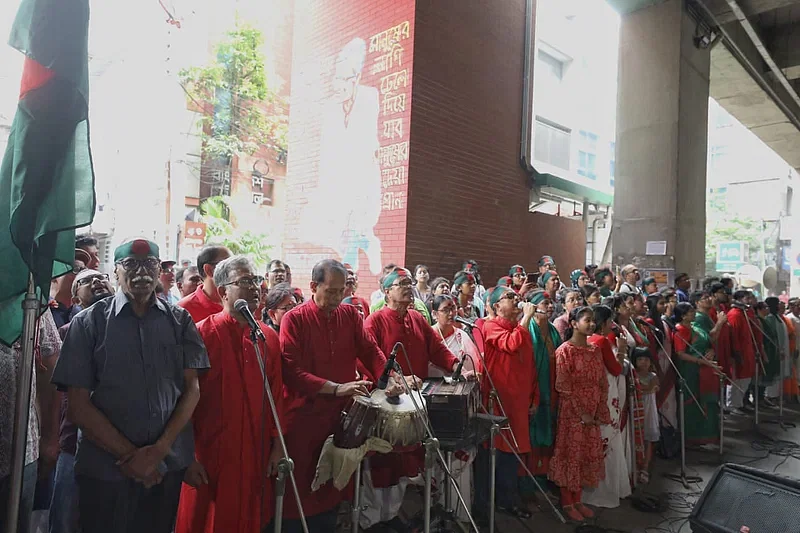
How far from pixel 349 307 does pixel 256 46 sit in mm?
14105

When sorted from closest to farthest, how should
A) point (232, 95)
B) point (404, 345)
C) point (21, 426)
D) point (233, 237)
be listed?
point (21, 426), point (404, 345), point (233, 237), point (232, 95)

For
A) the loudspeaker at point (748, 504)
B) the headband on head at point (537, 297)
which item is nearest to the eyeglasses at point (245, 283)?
the headband on head at point (537, 297)

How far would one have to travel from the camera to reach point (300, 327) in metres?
3.40

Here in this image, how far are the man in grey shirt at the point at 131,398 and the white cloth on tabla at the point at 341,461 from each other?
2.63 feet

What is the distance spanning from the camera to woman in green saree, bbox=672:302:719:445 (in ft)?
→ 21.5

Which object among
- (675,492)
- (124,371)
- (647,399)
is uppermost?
(124,371)

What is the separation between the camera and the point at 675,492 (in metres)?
5.25

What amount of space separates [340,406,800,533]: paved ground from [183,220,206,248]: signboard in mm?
9102

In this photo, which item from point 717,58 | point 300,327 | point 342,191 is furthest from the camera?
point 717,58

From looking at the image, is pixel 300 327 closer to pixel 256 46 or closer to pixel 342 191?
pixel 342 191

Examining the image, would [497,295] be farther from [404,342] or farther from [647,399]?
[647,399]

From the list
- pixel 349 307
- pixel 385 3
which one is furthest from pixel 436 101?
pixel 349 307

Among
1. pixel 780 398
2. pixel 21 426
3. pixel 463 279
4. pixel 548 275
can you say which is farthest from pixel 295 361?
pixel 780 398

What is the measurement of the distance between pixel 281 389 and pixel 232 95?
14322 mm
